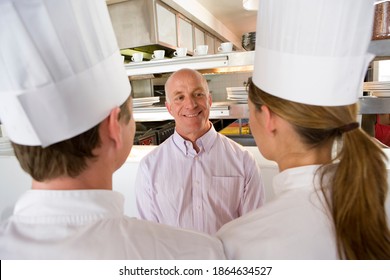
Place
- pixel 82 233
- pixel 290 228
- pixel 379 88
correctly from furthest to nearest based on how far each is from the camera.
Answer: pixel 379 88 < pixel 290 228 < pixel 82 233

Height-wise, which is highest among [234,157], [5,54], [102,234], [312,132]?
[5,54]

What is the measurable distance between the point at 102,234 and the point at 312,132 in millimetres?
543

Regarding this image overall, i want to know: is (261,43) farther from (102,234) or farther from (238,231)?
(102,234)

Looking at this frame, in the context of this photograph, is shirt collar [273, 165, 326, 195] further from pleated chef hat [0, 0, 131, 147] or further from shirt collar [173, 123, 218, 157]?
shirt collar [173, 123, 218, 157]

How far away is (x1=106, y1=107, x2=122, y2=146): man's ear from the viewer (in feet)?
1.99

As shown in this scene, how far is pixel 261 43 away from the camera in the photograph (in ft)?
2.52

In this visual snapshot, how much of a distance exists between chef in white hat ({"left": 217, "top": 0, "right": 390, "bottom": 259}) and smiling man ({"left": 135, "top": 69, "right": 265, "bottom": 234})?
1.94 feet

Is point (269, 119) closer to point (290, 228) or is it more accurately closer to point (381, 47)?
point (290, 228)

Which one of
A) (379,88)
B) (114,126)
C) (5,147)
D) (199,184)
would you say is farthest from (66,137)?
(5,147)

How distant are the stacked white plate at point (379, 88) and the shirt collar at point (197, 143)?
2.65 feet

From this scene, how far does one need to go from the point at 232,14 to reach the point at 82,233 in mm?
4311

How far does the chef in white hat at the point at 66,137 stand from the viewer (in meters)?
0.51

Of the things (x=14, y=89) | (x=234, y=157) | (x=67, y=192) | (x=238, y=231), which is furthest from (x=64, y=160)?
(x=234, y=157)

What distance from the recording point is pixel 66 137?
1.82ft
